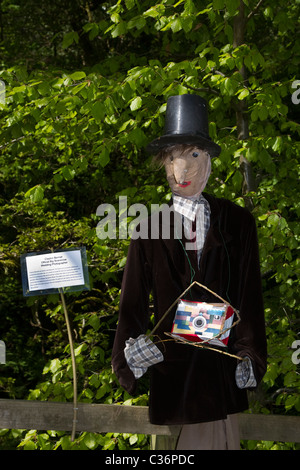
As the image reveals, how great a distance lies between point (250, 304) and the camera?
2.47 m

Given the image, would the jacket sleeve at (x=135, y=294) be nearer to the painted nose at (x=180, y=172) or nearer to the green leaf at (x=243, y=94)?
the painted nose at (x=180, y=172)

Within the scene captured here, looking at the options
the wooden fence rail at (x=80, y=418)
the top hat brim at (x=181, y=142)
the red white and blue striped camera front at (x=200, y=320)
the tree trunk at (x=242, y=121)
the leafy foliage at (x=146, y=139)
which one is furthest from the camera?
the tree trunk at (x=242, y=121)

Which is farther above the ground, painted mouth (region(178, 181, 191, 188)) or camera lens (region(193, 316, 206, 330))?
painted mouth (region(178, 181, 191, 188))

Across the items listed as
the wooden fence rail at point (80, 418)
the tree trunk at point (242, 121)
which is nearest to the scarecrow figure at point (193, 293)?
the wooden fence rail at point (80, 418)

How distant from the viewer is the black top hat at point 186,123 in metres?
2.42

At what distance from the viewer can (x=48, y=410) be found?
9.05ft

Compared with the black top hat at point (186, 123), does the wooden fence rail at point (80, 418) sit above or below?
below

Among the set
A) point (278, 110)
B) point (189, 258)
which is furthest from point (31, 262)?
point (278, 110)

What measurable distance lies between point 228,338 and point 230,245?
0.35 metres

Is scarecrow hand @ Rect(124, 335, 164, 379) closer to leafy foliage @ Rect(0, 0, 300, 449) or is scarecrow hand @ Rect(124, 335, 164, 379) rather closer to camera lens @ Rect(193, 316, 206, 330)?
camera lens @ Rect(193, 316, 206, 330)

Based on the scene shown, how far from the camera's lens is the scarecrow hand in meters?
2.34

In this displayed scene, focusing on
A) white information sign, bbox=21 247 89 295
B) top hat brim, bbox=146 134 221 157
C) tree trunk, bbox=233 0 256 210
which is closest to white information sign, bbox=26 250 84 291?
white information sign, bbox=21 247 89 295

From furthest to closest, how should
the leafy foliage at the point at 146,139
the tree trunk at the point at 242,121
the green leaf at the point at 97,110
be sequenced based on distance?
the tree trunk at the point at 242,121 → the leafy foliage at the point at 146,139 → the green leaf at the point at 97,110
